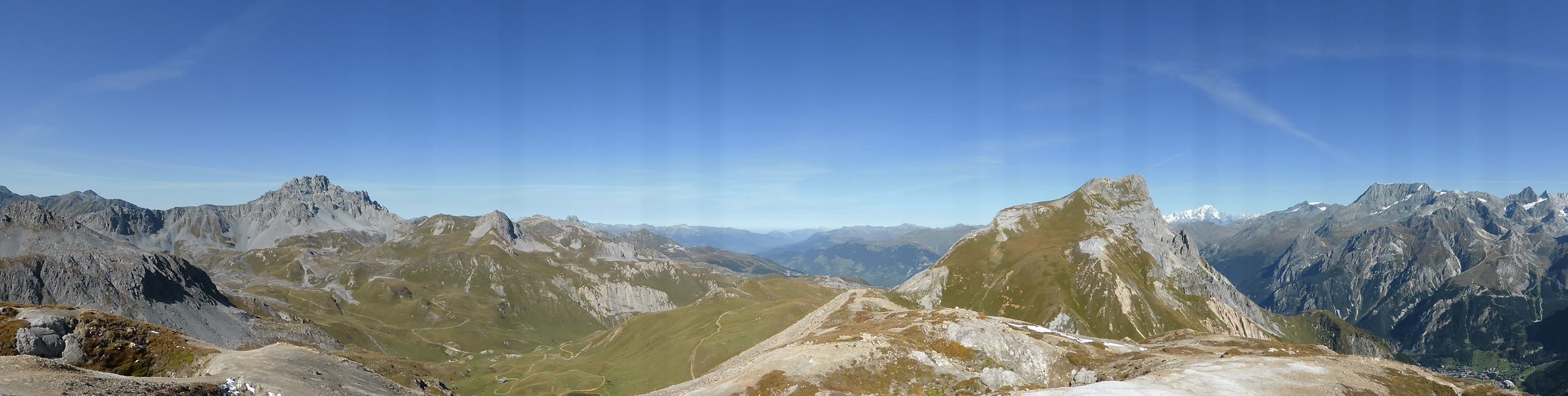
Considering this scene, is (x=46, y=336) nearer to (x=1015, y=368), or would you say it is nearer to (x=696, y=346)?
(x=1015, y=368)

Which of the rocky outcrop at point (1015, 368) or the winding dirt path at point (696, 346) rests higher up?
the rocky outcrop at point (1015, 368)

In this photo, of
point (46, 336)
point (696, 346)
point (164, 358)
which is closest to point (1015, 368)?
point (164, 358)

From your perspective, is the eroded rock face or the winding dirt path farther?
the winding dirt path

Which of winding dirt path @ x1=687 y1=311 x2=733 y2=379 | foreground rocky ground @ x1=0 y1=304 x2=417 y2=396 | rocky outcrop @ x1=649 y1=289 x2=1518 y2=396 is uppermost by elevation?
foreground rocky ground @ x1=0 y1=304 x2=417 y2=396

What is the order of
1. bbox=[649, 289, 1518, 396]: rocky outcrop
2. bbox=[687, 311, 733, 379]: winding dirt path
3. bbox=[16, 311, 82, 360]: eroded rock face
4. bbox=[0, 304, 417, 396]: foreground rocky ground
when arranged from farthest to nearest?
bbox=[687, 311, 733, 379]: winding dirt path < bbox=[649, 289, 1518, 396]: rocky outcrop < bbox=[16, 311, 82, 360]: eroded rock face < bbox=[0, 304, 417, 396]: foreground rocky ground

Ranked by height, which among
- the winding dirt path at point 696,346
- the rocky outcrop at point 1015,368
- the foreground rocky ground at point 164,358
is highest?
the foreground rocky ground at point 164,358

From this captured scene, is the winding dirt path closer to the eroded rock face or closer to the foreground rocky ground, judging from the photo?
the foreground rocky ground

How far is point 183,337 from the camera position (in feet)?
204

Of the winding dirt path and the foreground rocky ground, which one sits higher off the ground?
the foreground rocky ground

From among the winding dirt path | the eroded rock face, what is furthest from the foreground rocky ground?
the winding dirt path

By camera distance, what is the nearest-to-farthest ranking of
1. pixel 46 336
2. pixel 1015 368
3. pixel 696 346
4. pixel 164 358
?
pixel 46 336 < pixel 164 358 < pixel 1015 368 < pixel 696 346

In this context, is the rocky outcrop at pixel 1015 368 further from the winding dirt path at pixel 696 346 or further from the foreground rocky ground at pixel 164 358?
the winding dirt path at pixel 696 346

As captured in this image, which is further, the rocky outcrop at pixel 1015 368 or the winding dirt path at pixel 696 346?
the winding dirt path at pixel 696 346

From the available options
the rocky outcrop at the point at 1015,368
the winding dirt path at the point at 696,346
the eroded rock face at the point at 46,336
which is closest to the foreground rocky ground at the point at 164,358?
the eroded rock face at the point at 46,336
